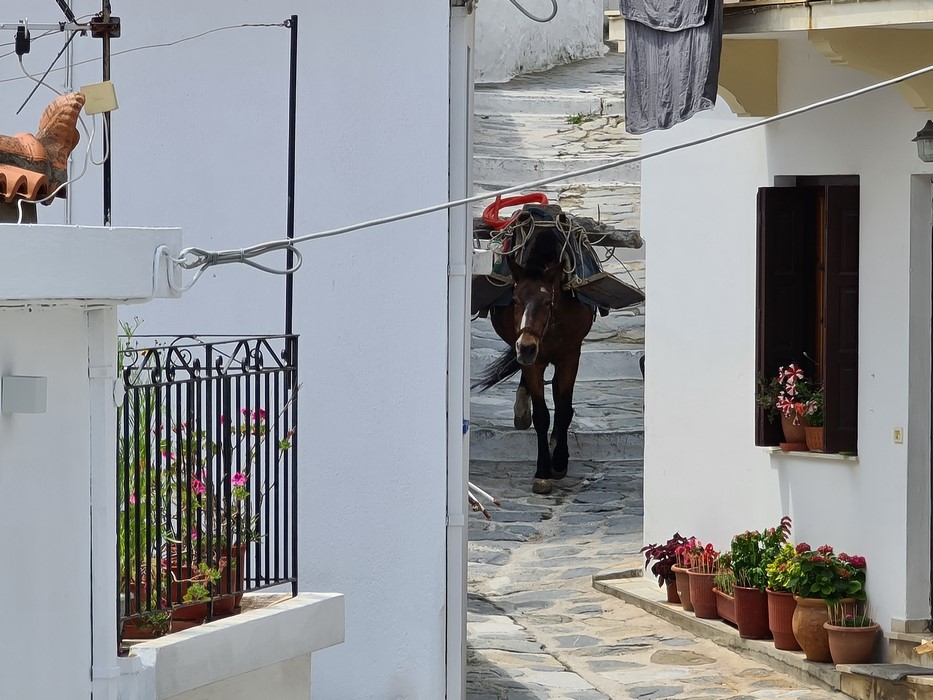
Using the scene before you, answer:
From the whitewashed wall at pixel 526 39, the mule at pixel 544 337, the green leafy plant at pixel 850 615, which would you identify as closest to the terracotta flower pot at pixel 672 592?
the green leafy plant at pixel 850 615

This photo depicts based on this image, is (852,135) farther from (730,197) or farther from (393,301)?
(393,301)

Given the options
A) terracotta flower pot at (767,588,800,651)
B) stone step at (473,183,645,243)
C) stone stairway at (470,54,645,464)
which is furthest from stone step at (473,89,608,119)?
terracotta flower pot at (767,588,800,651)

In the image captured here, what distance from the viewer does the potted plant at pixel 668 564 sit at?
36.7 feet

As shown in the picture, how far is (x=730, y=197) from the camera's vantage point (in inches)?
430

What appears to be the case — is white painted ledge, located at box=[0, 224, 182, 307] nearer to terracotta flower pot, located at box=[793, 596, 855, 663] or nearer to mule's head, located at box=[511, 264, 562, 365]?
terracotta flower pot, located at box=[793, 596, 855, 663]

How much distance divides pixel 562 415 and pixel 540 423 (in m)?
0.26

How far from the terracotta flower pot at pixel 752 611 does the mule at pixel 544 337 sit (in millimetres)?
5171

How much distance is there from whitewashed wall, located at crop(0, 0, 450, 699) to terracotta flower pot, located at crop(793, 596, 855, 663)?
2677 mm

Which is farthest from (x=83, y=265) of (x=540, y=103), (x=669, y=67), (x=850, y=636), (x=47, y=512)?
(x=540, y=103)

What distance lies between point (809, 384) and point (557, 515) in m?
4.77

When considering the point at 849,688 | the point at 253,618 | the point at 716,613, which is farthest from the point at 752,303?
the point at 253,618

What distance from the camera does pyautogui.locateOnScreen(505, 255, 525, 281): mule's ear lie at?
48.9 feet

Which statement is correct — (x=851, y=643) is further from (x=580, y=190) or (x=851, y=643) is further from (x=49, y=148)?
(x=580, y=190)

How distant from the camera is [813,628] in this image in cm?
941
